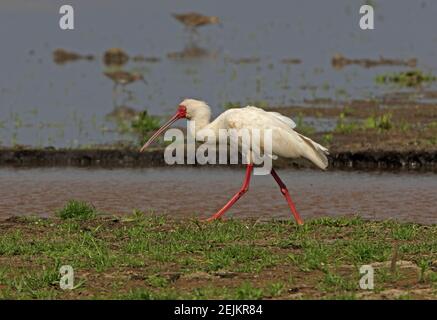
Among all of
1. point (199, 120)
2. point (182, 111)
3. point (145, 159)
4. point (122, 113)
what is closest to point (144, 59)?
point (122, 113)

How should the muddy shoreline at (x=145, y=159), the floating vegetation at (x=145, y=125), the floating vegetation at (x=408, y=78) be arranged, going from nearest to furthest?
the muddy shoreline at (x=145, y=159) < the floating vegetation at (x=145, y=125) < the floating vegetation at (x=408, y=78)

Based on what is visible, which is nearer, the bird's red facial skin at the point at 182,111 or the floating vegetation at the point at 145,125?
the bird's red facial skin at the point at 182,111

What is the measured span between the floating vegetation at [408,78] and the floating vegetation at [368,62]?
5323 mm

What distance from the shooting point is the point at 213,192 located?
508 inches

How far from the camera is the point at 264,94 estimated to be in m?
23.2

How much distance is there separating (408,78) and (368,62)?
7415 millimetres

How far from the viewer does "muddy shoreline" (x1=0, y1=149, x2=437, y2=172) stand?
14609 millimetres

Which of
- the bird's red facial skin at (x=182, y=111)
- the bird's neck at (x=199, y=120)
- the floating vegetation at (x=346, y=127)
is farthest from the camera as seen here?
the floating vegetation at (x=346, y=127)

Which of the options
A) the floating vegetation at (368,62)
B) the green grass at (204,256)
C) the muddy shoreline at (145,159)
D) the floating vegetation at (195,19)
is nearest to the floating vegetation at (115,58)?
the floating vegetation at (195,19)

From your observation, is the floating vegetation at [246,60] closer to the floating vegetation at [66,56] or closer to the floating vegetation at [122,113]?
the floating vegetation at [66,56]

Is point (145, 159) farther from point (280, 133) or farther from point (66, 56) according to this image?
point (66, 56)

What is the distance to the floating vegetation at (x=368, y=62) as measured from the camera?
32.2 meters

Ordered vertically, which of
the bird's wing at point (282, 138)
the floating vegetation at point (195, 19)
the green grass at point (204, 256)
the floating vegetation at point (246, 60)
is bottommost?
the green grass at point (204, 256)

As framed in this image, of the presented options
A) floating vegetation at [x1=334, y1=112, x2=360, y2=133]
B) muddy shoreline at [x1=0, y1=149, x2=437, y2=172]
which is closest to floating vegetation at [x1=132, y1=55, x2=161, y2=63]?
floating vegetation at [x1=334, y1=112, x2=360, y2=133]
